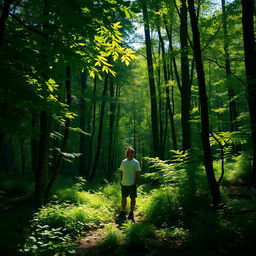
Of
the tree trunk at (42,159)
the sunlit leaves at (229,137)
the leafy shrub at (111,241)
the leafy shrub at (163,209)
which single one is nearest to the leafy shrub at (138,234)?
the leafy shrub at (111,241)

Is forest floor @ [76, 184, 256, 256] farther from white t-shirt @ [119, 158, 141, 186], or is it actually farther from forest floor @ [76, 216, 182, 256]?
white t-shirt @ [119, 158, 141, 186]

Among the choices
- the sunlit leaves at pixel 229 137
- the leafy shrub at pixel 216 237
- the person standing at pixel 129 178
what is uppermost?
the sunlit leaves at pixel 229 137

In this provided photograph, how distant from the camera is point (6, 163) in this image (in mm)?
26906

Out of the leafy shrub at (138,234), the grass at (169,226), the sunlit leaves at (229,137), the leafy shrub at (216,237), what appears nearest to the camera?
the leafy shrub at (216,237)

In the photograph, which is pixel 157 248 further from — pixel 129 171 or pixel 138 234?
pixel 129 171

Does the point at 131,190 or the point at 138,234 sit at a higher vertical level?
the point at 131,190

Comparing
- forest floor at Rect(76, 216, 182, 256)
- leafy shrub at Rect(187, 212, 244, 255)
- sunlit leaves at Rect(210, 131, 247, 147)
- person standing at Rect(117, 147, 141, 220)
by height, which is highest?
sunlit leaves at Rect(210, 131, 247, 147)

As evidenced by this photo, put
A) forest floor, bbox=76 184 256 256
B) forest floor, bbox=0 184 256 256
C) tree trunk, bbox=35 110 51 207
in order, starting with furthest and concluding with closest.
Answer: tree trunk, bbox=35 110 51 207 → forest floor, bbox=76 184 256 256 → forest floor, bbox=0 184 256 256

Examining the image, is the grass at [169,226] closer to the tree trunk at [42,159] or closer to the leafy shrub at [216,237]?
the leafy shrub at [216,237]

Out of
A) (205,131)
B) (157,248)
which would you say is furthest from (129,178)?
(205,131)

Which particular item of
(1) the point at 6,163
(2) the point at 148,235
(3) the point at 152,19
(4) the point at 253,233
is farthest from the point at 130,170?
(1) the point at 6,163

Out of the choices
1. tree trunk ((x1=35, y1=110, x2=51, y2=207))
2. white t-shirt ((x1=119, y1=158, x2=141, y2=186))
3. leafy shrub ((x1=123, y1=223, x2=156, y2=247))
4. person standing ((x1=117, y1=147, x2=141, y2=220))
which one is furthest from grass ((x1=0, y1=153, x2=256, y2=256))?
tree trunk ((x1=35, y1=110, x2=51, y2=207))

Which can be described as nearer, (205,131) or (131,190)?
(205,131)

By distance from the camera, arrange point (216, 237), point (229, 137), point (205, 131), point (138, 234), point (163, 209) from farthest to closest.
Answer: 1. point (163, 209)
2. point (229, 137)
3. point (205, 131)
4. point (138, 234)
5. point (216, 237)
